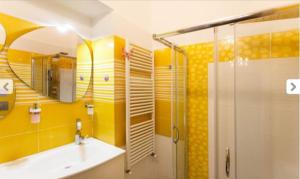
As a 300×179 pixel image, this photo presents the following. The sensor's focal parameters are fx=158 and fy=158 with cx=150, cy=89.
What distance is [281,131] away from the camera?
4.34 feet

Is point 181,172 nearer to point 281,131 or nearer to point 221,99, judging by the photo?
point 221,99

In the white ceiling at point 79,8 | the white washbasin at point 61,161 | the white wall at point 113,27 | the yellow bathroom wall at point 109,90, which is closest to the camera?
the white washbasin at point 61,161

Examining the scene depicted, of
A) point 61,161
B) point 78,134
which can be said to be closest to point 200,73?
point 78,134

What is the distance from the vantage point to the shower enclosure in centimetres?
129

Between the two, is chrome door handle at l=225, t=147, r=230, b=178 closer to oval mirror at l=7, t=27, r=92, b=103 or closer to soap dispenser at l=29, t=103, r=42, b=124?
oval mirror at l=7, t=27, r=92, b=103

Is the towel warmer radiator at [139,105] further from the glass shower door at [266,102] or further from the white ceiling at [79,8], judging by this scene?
the glass shower door at [266,102]

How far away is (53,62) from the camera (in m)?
1.41

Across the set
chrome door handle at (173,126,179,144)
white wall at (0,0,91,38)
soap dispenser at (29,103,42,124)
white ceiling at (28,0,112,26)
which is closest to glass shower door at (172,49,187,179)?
chrome door handle at (173,126,179,144)

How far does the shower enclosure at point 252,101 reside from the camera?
129cm

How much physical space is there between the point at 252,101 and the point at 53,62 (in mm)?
1823

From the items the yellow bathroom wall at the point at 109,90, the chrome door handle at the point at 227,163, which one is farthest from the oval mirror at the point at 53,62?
the chrome door handle at the point at 227,163

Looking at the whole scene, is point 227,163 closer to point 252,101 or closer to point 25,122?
point 252,101

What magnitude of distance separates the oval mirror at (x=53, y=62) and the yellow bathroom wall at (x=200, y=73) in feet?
2.89

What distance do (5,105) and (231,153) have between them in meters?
1.88
